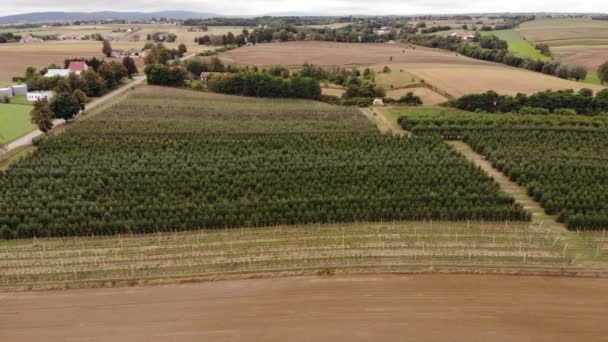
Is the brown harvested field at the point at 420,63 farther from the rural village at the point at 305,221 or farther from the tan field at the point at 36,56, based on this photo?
the tan field at the point at 36,56

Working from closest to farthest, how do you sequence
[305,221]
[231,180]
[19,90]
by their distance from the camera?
[305,221] → [231,180] → [19,90]

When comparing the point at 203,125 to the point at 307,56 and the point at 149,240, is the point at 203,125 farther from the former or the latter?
the point at 307,56

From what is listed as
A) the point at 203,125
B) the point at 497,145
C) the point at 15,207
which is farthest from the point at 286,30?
the point at 15,207

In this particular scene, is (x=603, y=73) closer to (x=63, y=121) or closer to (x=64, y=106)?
(x=64, y=106)

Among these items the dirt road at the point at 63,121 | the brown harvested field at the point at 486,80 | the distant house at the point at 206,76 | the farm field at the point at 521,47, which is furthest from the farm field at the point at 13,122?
the farm field at the point at 521,47

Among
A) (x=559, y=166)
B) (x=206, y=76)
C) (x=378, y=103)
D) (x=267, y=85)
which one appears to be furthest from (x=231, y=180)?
(x=206, y=76)

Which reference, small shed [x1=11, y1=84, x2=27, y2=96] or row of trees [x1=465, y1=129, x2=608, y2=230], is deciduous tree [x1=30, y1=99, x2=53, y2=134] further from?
row of trees [x1=465, y1=129, x2=608, y2=230]

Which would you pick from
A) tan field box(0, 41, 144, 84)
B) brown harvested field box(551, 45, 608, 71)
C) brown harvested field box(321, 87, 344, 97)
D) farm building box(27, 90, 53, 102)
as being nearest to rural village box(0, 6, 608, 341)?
farm building box(27, 90, 53, 102)
